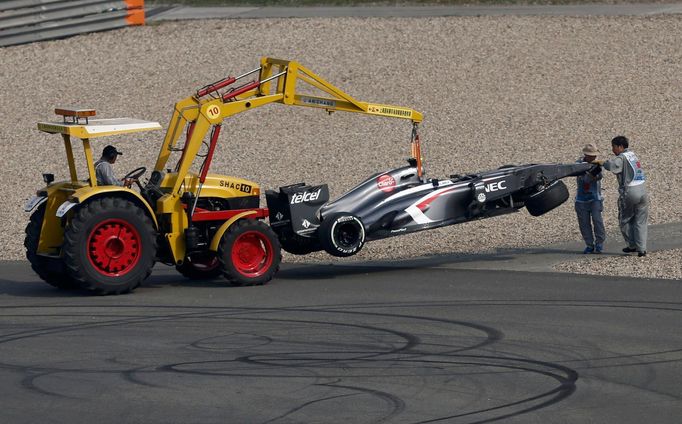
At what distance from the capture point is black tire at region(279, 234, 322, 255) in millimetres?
Answer: 13672

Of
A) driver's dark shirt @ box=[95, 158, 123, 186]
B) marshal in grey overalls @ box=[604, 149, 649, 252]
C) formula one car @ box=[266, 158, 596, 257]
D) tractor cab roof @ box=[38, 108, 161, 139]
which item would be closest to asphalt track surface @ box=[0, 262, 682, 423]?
formula one car @ box=[266, 158, 596, 257]

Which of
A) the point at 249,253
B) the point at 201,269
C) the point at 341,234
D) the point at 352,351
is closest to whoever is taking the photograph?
the point at 352,351

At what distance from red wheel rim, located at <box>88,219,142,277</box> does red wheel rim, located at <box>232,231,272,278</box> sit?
1.17 m

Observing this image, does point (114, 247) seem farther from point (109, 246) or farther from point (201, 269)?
point (201, 269)

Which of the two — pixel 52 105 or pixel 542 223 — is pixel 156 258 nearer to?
pixel 542 223

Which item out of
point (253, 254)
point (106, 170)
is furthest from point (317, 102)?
point (106, 170)

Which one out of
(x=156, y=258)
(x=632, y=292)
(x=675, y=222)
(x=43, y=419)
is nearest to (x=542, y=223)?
(x=675, y=222)

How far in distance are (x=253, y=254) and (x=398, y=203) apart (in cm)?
194

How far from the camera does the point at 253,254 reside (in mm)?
13242

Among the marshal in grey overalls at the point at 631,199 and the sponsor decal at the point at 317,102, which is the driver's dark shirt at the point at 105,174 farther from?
the marshal in grey overalls at the point at 631,199

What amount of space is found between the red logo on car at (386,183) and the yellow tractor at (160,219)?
867 millimetres

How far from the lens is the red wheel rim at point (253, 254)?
13.1 m

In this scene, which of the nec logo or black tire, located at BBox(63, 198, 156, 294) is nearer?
black tire, located at BBox(63, 198, 156, 294)

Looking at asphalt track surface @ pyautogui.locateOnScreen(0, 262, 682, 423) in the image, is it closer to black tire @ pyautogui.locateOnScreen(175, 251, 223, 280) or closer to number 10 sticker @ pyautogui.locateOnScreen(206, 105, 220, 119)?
black tire @ pyautogui.locateOnScreen(175, 251, 223, 280)
